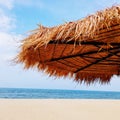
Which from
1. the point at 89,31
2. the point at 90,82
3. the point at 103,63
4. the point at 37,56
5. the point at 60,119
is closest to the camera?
the point at 89,31

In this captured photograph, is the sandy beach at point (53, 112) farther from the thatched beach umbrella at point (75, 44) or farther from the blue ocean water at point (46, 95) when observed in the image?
the blue ocean water at point (46, 95)

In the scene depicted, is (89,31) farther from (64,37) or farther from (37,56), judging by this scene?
(37,56)

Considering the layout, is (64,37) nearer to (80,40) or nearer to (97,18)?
(80,40)

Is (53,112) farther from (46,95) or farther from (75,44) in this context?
(46,95)

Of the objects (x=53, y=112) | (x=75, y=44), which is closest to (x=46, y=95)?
(x=53, y=112)

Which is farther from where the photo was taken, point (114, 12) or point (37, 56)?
point (37, 56)

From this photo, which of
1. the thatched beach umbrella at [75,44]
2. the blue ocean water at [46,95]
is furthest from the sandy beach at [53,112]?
the blue ocean water at [46,95]

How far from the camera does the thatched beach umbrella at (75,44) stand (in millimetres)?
2242

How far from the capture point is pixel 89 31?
2217mm

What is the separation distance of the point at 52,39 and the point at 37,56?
359mm

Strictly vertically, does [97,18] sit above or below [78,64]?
above

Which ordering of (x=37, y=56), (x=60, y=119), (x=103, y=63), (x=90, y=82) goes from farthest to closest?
(x=60, y=119) → (x=90, y=82) → (x=103, y=63) → (x=37, y=56)

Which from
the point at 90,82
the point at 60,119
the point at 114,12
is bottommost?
the point at 60,119

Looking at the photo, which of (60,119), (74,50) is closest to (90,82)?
(74,50)
